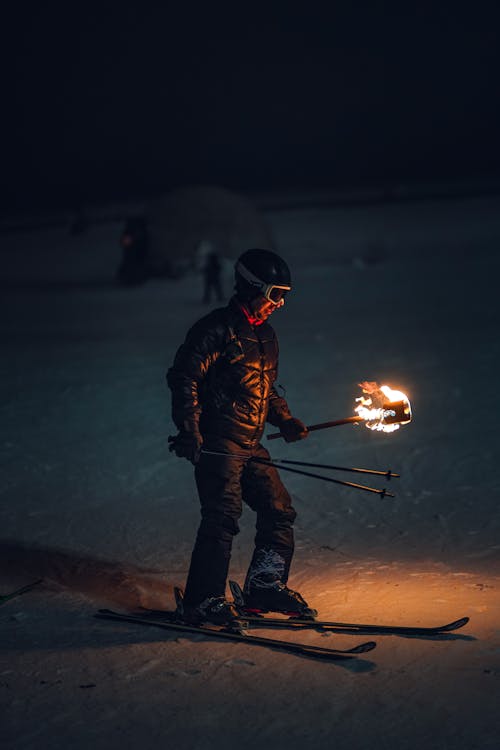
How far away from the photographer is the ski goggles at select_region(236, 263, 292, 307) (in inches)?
196

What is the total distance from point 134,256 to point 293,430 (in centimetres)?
2063

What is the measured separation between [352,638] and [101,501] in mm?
3444

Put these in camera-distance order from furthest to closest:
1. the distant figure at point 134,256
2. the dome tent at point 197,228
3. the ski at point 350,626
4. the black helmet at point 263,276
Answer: the dome tent at point 197,228 < the distant figure at point 134,256 < the black helmet at point 263,276 < the ski at point 350,626

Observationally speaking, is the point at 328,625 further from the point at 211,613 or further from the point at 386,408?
the point at 386,408

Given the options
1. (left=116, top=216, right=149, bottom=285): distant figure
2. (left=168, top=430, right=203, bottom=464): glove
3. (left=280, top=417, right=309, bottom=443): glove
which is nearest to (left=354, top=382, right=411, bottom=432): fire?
(left=280, top=417, right=309, bottom=443): glove

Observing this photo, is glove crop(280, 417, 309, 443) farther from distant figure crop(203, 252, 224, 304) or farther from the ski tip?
distant figure crop(203, 252, 224, 304)

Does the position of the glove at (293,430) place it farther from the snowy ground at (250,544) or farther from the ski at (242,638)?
the ski at (242,638)

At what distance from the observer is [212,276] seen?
2008cm

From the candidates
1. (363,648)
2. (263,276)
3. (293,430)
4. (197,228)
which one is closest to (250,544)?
(293,430)

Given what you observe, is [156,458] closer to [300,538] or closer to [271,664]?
[300,538]

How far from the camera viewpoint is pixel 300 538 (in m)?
6.62

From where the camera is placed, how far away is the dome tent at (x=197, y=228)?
2559 centimetres

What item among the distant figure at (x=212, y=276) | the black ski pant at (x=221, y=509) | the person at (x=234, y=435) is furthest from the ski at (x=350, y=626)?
the distant figure at (x=212, y=276)

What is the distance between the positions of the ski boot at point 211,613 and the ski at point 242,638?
3 cm
